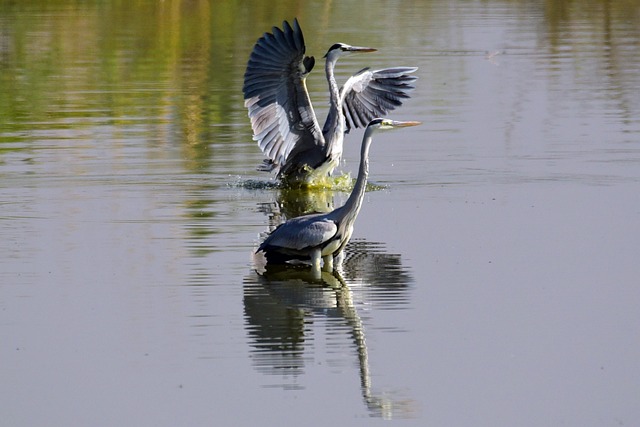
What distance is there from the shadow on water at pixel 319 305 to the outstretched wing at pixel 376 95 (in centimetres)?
417

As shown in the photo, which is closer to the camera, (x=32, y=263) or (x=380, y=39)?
(x=32, y=263)

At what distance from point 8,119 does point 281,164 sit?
5305 mm

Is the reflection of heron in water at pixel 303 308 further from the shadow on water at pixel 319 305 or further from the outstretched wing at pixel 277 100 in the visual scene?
the outstretched wing at pixel 277 100

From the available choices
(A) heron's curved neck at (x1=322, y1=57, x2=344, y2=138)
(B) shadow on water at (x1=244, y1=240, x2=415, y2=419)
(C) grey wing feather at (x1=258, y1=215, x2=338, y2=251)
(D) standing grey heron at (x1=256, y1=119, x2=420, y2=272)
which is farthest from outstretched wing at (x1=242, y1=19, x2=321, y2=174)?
(C) grey wing feather at (x1=258, y1=215, x2=338, y2=251)

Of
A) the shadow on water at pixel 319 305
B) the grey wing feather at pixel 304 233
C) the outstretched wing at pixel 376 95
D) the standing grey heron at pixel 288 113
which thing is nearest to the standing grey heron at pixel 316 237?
the grey wing feather at pixel 304 233

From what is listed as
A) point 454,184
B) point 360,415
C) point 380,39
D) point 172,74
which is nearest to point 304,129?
point 454,184

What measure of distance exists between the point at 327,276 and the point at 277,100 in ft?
12.5

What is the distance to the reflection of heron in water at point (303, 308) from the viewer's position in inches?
270

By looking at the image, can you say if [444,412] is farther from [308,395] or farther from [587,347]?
[587,347]

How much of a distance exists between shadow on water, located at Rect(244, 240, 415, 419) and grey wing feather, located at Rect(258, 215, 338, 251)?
0.71 ft

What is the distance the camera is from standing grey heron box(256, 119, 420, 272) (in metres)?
9.47

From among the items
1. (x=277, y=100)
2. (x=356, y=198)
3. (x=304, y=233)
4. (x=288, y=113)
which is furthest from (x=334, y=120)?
(x=304, y=233)

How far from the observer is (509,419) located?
656 cm

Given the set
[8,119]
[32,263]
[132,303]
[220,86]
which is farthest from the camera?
[220,86]
